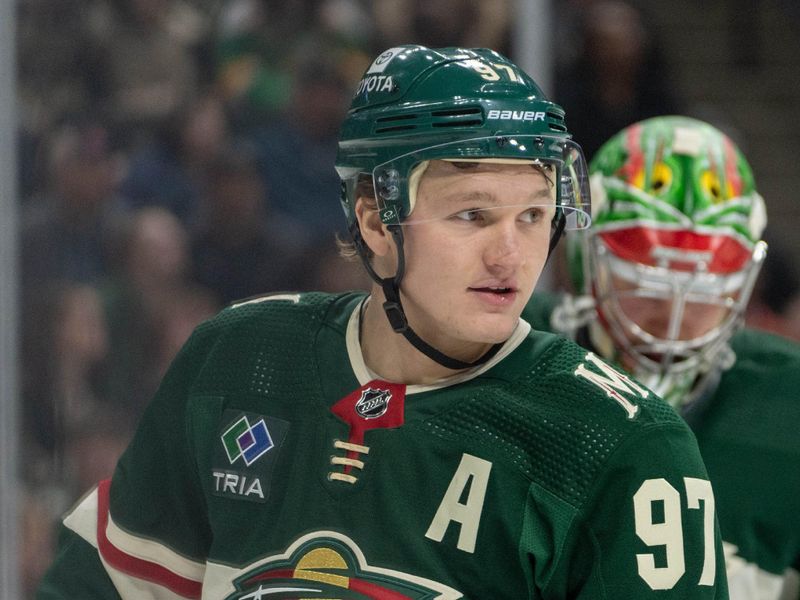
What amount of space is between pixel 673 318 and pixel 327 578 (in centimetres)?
109

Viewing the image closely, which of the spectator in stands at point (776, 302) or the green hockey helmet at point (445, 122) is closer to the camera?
the green hockey helmet at point (445, 122)

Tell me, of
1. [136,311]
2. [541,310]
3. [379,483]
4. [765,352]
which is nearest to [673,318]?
[765,352]

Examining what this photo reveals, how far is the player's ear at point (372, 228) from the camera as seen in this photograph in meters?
1.79

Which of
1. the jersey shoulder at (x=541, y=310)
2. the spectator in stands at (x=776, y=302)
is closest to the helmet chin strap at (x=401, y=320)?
the jersey shoulder at (x=541, y=310)

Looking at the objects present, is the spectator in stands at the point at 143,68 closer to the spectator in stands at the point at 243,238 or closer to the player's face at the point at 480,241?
the spectator in stands at the point at 243,238

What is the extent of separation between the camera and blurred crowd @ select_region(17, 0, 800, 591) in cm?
330

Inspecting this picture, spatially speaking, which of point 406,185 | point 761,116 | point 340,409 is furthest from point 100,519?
point 761,116

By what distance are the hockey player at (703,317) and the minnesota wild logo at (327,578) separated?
947mm

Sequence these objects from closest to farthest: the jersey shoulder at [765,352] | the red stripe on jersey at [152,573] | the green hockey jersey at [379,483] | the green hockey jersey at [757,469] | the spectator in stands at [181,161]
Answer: the green hockey jersey at [379,483] < the red stripe on jersey at [152,573] < the green hockey jersey at [757,469] < the jersey shoulder at [765,352] < the spectator in stands at [181,161]

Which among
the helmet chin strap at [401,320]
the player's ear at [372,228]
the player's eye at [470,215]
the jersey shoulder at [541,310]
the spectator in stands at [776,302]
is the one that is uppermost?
the player's eye at [470,215]

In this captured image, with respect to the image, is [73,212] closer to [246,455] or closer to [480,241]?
[246,455]

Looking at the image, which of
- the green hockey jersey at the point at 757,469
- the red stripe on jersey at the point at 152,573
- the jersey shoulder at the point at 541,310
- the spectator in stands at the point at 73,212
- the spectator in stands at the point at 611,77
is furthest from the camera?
the spectator in stands at the point at 611,77

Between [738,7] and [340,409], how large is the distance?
103 inches

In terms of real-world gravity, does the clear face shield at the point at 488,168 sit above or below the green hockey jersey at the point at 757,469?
above
